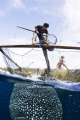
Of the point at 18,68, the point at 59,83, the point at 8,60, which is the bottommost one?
the point at 59,83

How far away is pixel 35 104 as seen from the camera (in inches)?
408

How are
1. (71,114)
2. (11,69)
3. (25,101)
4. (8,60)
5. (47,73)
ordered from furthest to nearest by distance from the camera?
1. (71,114)
2. (25,101)
3. (47,73)
4. (11,69)
5. (8,60)

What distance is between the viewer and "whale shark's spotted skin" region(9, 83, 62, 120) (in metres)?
9.09

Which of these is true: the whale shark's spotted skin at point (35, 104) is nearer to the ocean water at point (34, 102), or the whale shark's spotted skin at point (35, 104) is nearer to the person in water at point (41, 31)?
the ocean water at point (34, 102)

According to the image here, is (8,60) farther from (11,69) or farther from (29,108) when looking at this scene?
(29,108)

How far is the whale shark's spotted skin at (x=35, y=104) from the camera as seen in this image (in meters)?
9.09

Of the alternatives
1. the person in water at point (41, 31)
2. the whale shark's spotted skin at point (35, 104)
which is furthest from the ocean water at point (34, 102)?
the person in water at point (41, 31)

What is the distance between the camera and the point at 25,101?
10305mm

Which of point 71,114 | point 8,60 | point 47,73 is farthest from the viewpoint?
point 71,114

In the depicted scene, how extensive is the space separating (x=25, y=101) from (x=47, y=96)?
244cm

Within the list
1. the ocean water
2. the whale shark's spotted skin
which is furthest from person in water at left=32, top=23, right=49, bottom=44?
the whale shark's spotted skin

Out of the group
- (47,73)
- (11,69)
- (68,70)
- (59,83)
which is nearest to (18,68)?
(11,69)

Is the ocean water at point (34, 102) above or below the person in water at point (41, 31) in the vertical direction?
below

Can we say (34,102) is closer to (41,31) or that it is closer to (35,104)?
(35,104)
